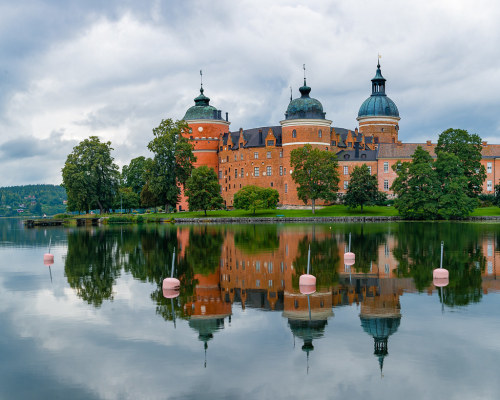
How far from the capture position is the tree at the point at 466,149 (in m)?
89.5

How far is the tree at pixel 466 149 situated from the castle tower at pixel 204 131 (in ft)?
151

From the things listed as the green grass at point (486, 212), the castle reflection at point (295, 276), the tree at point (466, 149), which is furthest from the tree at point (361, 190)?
the castle reflection at point (295, 276)

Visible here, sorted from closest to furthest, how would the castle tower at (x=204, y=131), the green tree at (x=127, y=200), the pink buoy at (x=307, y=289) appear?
the pink buoy at (x=307, y=289), the green tree at (x=127, y=200), the castle tower at (x=204, y=131)

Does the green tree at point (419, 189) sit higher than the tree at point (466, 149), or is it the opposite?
the tree at point (466, 149)

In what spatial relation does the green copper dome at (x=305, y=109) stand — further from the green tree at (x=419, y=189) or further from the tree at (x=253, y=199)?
the green tree at (x=419, y=189)

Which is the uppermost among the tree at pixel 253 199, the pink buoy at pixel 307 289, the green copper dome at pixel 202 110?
the green copper dome at pixel 202 110

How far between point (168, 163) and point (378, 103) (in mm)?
53323

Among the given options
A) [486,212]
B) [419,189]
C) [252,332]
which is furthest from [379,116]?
[252,332]

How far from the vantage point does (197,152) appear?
116750mm

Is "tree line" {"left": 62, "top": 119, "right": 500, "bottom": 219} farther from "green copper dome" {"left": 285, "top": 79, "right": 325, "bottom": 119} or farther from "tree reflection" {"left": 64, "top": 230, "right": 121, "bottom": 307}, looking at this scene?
"tree reflection" {"left": 64, "top": 230, "right": 121, "bottom": 307}

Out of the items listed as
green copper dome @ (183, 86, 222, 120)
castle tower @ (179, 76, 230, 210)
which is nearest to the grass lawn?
castle tower @ (179, 76, 230, 210)

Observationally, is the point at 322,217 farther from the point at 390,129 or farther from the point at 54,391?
the point at 54,391

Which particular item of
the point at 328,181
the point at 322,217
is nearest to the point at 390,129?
the point at 328,181

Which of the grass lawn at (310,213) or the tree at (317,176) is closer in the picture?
the grass lawn at (310,213)
